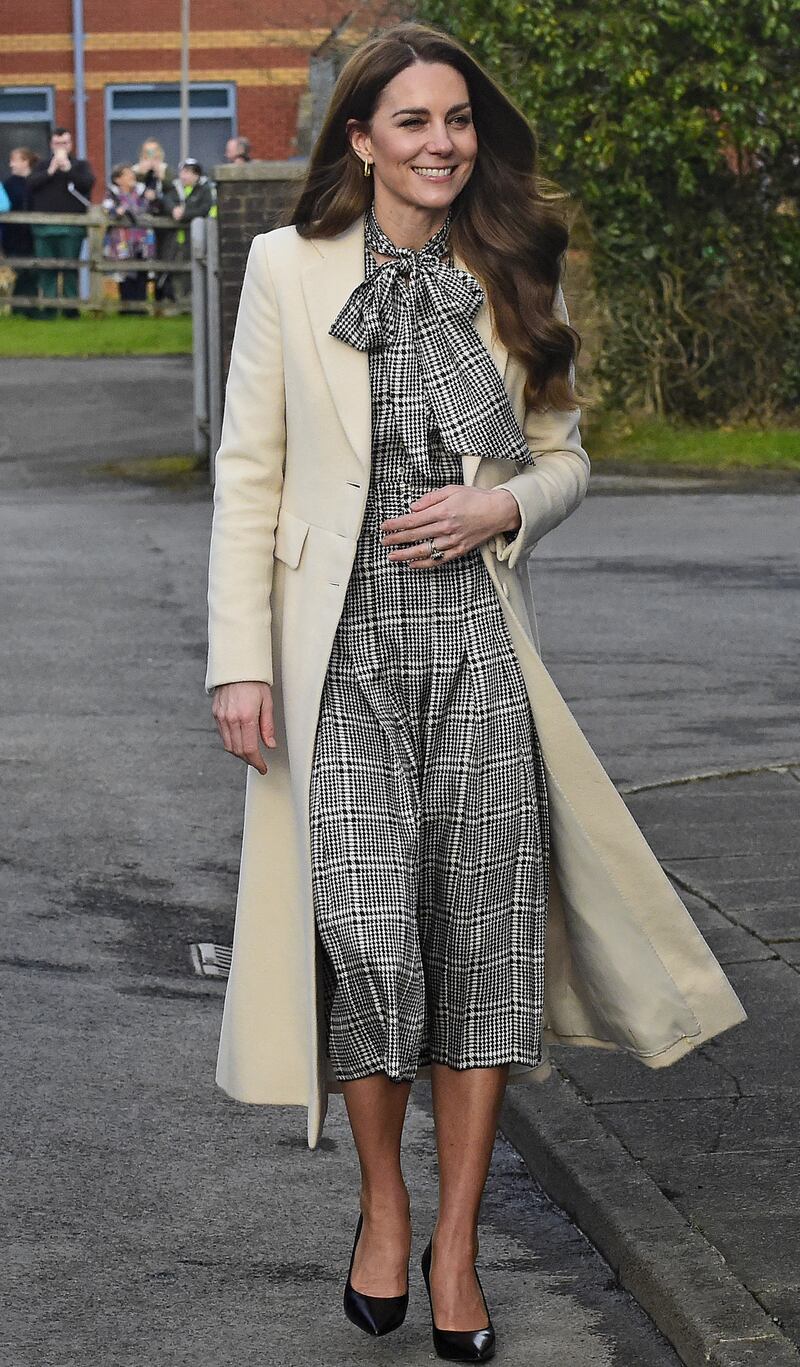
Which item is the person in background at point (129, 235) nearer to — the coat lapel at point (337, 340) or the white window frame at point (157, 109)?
the white window frame at point (157, 109)

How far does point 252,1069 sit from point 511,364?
1243 millimetres

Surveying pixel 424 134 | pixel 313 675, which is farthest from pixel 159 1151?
pixel 424 134

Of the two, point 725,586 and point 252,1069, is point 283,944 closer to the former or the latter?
point 252,1069

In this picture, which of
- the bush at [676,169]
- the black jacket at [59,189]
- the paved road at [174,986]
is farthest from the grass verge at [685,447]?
the black jacket at [59,189]

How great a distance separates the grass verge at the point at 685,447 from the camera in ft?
55.9

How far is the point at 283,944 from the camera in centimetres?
386

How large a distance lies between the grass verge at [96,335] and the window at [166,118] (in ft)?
49.2

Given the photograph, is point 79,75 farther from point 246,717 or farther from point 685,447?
point 246,717

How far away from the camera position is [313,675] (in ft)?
12.2

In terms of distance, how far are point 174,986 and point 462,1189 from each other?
230 cm

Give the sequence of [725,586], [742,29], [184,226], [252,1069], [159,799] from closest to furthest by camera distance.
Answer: [252,1069], [159,799], [725,586], [742,29], [184,226]

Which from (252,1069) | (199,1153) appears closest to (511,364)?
(252,1069)

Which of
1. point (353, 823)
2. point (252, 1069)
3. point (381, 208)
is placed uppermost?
point (381, 208)

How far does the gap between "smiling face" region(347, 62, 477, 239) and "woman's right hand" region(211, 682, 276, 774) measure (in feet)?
2.72
